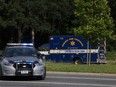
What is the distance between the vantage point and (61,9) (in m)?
56.8

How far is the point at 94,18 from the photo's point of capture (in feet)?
107

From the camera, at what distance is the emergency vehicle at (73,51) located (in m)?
38.1

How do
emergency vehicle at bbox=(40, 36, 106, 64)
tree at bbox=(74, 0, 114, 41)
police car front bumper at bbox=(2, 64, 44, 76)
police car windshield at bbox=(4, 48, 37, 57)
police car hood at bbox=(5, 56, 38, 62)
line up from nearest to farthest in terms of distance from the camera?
police car front bumper at bbox=(2, 64, 44, 76) < police car hood at bbox=(5, 56, 38, 62) < police car windshield at bbox=(4, 48, 37, 57) < tree at bbox=(74, 0, 114, 41) < emergency vehicle at bbox=(40, 36, 106, 64)

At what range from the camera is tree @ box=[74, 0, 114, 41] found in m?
32.2

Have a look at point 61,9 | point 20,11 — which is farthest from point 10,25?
point 61,9

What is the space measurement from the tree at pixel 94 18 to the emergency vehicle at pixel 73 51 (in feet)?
16.3

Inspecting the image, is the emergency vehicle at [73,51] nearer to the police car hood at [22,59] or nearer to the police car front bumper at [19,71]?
the police car hood at [22,59]

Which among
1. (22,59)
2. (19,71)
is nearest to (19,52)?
(22,59)

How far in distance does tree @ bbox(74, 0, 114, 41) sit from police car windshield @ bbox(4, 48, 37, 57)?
1199 centimetres

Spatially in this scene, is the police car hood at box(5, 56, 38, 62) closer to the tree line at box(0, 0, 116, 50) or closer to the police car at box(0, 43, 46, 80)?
the police car at box(0, 43, 46, 80)

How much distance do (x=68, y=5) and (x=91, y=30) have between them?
2527cm

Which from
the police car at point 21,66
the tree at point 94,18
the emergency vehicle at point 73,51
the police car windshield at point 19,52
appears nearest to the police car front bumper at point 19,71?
the police car at point 21,66

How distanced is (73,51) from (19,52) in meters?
18.4

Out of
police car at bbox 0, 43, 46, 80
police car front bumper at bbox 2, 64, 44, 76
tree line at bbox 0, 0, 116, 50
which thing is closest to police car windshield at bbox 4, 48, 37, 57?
police car at bbox 0, 43, 46, 80
